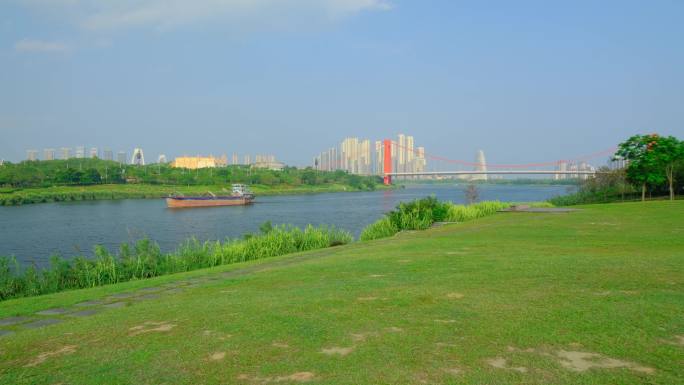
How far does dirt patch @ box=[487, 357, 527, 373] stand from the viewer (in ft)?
10.3

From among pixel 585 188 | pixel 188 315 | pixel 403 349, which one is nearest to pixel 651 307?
pixel 403 349

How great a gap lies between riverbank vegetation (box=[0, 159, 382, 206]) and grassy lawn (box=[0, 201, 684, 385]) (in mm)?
55927

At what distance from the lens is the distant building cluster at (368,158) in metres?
97.4

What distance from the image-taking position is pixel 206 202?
53.0 metres

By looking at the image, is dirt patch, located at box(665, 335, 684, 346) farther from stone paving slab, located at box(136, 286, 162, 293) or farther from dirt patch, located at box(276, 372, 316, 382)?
stone paving slab, located at box(136, 286, 162, 293)

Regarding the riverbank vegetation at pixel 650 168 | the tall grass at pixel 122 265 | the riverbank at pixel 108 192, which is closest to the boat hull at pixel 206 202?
the riverbank at pixel 108 192

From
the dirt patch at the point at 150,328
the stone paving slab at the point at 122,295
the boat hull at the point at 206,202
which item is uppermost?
the dirt patch at the point at 150,328

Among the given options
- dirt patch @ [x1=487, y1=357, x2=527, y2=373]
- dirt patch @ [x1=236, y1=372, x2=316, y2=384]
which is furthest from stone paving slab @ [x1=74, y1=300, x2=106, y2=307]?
dirt patch @ [x1=487, y1=357, x2=527, y2=373]

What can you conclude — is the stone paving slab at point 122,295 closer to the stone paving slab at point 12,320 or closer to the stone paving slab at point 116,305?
the stone paving slab at point 116,305

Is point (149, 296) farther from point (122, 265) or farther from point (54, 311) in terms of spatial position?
point (122, 265)

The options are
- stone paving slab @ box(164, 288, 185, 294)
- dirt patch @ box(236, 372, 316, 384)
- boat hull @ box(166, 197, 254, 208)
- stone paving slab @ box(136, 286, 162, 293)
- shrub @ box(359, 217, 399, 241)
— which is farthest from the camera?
boat hull @ box(166, 197, 254, 208)

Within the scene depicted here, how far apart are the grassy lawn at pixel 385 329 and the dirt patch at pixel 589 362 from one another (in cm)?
1

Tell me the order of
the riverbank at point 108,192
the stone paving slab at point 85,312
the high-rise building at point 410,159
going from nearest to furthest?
the stone paving slab at point 85,312
the riverbank at point 108,192
the high-rise building at point 410,159

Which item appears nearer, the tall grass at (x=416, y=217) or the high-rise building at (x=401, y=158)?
the tall grass at (x=416, y=217)
